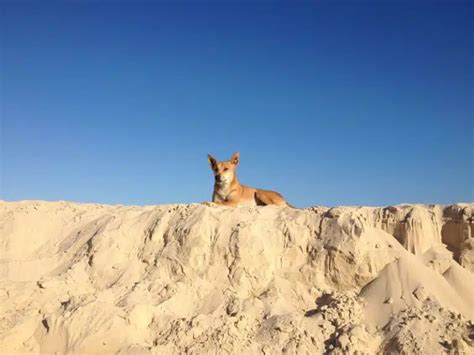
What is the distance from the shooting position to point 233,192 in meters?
12.9

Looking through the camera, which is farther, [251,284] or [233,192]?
[233,192]

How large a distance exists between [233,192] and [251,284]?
4378 millimetres

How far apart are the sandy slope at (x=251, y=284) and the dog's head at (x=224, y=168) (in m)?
2.34

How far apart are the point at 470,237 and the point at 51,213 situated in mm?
9727

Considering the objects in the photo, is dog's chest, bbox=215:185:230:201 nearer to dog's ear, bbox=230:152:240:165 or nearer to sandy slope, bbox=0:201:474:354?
dog's ear, bbox=230:152:240:165

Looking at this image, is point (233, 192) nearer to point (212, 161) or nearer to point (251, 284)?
point (212, 161)

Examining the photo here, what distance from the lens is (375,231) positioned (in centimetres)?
927

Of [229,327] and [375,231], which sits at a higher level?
[375,231]

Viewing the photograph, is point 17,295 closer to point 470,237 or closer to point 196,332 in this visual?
point 196,332

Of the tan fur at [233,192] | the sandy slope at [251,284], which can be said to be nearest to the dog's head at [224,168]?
the tan fur at [233,192]

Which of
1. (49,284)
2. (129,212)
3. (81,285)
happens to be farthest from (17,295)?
(129,212)

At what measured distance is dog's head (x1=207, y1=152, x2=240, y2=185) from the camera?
12.6 meters

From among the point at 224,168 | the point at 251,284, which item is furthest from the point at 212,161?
the point at 251,284

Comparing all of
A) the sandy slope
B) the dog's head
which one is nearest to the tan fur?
the dog's head
